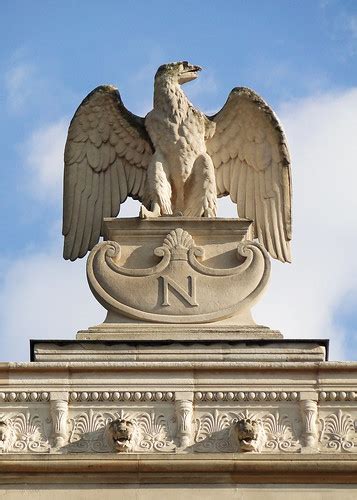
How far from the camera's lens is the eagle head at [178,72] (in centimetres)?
3912

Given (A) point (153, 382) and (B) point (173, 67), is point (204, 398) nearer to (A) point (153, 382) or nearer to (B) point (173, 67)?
(A) point (153, 382)

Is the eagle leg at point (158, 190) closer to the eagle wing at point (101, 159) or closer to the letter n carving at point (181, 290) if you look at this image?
the eagle wing at point (101, 159)

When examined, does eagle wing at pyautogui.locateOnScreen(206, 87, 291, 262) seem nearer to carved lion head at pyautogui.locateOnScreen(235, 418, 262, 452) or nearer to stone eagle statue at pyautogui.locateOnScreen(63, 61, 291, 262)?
stone eagle statue at pyautogui.locateOnScreen(63, 61, 291, 262)

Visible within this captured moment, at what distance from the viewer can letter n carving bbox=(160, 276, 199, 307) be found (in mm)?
37156

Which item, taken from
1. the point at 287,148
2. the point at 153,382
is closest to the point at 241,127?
the point at 287,148

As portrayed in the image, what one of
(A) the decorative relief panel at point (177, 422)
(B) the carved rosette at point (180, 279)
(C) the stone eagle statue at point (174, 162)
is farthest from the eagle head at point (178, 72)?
(A) the decorative relief panel at point (177, 422)

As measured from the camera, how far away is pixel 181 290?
37.2 metres

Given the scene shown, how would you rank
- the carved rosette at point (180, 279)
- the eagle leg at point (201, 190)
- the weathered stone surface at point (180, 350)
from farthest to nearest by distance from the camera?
the eagle leg at point (201, 190), the carved rosette at point (180, 279), the weathered stone surface at point (180, 350)

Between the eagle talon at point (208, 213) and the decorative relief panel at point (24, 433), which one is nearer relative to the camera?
the decorative relief panel at point (24, 433)

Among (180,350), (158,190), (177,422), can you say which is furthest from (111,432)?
(158,190)

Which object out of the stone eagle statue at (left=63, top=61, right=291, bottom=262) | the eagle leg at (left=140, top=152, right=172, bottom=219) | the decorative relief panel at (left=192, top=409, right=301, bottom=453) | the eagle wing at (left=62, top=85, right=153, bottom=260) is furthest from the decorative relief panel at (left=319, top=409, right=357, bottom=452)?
the eagle wing at (left=62, top=85, right=153, bottom=260)

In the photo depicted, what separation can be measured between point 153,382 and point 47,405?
134 cm

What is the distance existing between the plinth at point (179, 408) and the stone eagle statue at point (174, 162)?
5.35 feet

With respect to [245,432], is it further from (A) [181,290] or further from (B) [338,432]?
(A) [181,290]
